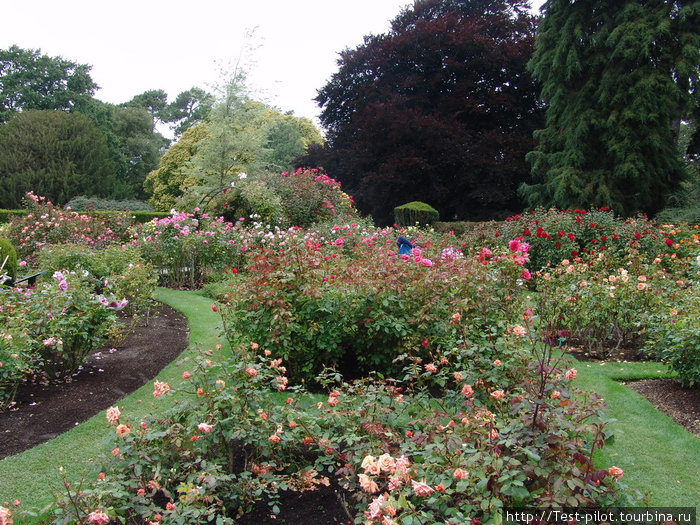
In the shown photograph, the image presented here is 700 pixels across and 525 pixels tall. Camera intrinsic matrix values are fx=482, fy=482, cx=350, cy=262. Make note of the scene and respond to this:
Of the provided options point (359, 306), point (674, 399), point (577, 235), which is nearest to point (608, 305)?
point (674, 399)

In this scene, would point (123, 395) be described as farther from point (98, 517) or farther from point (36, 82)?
point (36, 82)

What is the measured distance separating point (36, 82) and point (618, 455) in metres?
36.1

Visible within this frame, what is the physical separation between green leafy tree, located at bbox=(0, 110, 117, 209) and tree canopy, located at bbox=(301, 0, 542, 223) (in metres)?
14.5

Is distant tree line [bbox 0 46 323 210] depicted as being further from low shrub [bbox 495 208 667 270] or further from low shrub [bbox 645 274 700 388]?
low shrub [bbox 645 274 700 388]

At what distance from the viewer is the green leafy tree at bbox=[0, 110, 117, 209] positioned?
24875 mm

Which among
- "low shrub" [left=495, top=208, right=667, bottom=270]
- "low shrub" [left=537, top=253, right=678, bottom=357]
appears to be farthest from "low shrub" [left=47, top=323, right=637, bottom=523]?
"low shrub" [left=495, top=208, right=667, bottom=270]

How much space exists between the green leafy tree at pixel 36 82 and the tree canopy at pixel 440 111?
64.8 feet

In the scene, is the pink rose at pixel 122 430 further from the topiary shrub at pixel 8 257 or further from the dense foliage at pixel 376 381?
the topiary shrub at pixel 8 257

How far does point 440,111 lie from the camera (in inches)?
719

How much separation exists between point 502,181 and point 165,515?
54.6 feet

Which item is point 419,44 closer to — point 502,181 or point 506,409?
point 502,181

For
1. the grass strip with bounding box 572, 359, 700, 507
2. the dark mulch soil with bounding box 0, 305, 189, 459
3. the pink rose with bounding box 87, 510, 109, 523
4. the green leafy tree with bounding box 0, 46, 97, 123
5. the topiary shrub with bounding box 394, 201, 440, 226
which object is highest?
the green leafy tree with bounding box 0, 46, 97, 123

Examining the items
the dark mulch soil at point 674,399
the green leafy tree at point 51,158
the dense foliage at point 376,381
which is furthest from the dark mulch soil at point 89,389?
the green leafy tree at point 51,158

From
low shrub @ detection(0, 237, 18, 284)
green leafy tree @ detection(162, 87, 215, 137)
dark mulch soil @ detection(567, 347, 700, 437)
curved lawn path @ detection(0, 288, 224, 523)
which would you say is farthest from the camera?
green leafy tree @ detection(162, 87, 215, 137)
